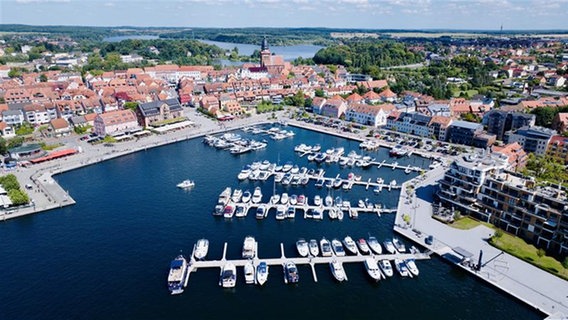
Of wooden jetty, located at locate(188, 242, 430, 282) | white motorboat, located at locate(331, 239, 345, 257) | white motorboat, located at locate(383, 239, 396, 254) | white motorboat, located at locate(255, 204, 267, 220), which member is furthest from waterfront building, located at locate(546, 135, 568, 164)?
white motorboat, located at locate(255, 204, 267, 220)

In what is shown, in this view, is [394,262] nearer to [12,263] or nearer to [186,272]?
[186,272]

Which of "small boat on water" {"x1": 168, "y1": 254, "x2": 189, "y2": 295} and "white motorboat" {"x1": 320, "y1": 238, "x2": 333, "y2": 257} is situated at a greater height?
"white motorboat" {"x1": 320, "y1": 238, "x2": 333, "y2": 257}

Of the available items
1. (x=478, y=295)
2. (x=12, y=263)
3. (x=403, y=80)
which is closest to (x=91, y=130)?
(x=12, y=263)

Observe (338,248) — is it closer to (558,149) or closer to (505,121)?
(558,149)

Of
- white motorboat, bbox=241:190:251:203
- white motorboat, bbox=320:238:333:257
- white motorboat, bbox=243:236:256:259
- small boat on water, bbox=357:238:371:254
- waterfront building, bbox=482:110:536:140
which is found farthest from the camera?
waterfront building, bbox=482:110:536:140

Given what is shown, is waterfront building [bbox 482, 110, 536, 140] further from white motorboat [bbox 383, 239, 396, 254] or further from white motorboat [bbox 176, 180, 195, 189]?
white motorboat [bbox 176, 180, 195, 189]

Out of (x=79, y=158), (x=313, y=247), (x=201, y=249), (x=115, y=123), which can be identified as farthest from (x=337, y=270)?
(x=115, y=123)
